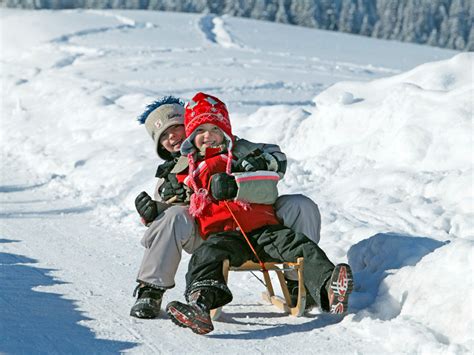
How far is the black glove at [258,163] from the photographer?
14.1 feet

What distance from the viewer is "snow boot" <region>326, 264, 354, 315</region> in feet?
12.0

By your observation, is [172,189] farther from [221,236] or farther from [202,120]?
[221,236]

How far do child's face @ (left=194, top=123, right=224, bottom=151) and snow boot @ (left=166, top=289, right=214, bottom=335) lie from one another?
3.38 feet

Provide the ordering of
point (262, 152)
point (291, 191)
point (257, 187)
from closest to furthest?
1. point (257, 187)
2. point (262, 152)
3. point (291, 191)

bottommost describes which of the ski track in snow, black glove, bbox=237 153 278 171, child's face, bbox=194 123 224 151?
the ski track in snow

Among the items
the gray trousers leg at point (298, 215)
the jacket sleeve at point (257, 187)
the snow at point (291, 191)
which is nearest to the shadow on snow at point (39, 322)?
the snow at point (291, 191)

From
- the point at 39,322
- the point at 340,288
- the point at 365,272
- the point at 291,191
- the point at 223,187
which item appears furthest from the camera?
the point at 291,191

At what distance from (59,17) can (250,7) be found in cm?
2878

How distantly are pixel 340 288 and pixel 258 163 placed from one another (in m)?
0.93

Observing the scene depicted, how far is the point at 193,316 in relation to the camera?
145 inches

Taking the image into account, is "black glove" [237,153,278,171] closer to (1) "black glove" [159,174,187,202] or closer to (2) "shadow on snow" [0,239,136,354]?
(1) "black glove" [159,174,187,202]

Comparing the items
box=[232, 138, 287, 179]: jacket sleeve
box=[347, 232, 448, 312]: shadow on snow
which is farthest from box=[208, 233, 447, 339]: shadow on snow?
box=[232, 138, 287, 179]: jacket sleeve

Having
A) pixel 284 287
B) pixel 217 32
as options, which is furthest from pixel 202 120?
pixel 217 32

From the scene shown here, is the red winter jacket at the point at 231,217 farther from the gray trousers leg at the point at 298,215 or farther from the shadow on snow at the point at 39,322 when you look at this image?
the shadow on snow at the point at 39,322
